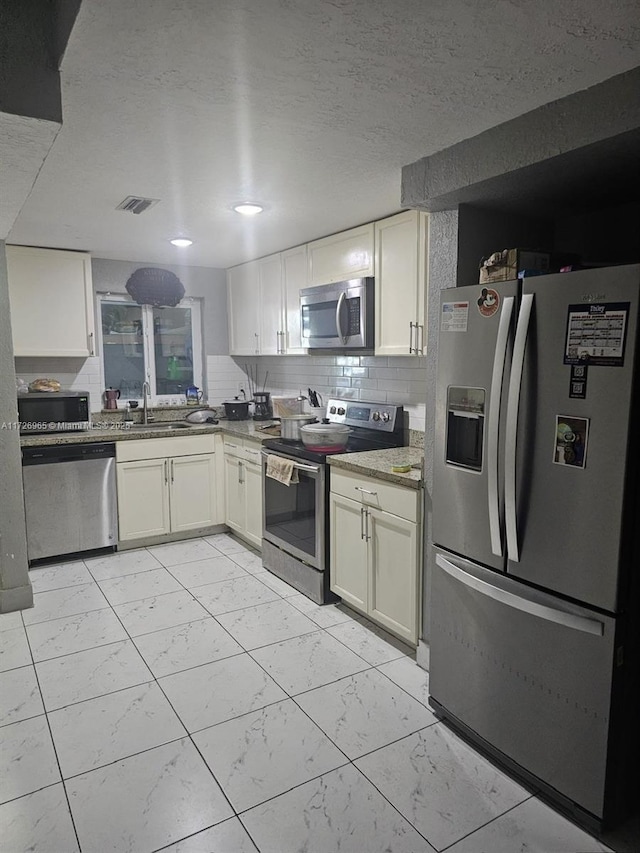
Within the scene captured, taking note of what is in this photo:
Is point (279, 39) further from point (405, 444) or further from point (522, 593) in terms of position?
point (405, 444)

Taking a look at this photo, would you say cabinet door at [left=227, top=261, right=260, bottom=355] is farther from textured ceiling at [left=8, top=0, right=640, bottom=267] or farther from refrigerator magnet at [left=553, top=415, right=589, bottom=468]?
refrigerator magnet at [left=553, top=415, right=589, bottom=468]

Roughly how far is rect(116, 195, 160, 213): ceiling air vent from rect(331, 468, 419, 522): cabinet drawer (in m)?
1.75

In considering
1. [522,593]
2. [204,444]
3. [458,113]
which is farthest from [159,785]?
[204,444]

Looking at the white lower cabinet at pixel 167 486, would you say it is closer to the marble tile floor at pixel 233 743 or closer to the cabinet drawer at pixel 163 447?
the cabinet drawer at pixel 163 447

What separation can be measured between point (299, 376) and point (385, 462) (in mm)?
2012

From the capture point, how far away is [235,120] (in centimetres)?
198

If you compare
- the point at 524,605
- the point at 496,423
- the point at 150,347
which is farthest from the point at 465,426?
the point at 150,347

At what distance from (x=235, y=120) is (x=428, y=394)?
1381 millimetres

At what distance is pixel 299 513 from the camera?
351cm

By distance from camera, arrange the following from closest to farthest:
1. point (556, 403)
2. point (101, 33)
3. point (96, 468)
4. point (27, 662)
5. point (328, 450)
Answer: point (101, 33)
point (556, 403)
point (27, 662)
point (328, 450)
point (96, 468)

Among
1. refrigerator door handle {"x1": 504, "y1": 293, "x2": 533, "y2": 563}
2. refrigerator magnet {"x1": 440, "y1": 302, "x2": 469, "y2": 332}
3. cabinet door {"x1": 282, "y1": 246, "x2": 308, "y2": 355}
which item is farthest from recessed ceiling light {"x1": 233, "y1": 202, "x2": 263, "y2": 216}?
refrigerator door handle {"x1": 504, "y1": 293, "x2": 533, "y2": 563}

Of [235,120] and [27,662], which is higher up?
[235,120]

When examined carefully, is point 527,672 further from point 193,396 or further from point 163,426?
point 193,396

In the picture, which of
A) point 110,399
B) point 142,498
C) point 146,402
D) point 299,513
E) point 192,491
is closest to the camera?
point 299,513
